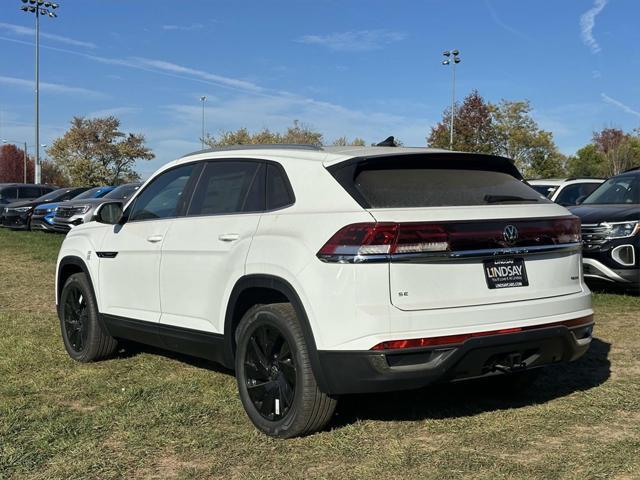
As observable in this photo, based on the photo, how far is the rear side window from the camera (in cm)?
375

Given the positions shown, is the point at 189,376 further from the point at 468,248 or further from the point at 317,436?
the point at 468,248

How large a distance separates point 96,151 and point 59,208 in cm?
4416

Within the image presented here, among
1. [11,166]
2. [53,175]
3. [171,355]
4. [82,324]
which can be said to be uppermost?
[11,166]

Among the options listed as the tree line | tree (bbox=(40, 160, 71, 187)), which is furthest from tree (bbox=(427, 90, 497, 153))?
tree (bbox=(40, 160, 71, 187))

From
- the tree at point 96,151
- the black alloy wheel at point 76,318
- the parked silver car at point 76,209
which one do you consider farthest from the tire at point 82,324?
the tree at point 96,151

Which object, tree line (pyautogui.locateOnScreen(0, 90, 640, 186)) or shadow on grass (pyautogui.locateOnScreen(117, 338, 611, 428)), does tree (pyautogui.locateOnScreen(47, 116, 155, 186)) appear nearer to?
tree line (pyautogui.locateOnScreen(0, 90, 640, 186))

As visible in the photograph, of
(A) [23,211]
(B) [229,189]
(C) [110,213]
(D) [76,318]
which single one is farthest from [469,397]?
(A) [23,211]

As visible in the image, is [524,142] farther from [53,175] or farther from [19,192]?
[53,175]

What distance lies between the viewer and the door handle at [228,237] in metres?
4.25

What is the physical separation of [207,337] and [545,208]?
2.24 m

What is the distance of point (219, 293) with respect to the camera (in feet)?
14.2

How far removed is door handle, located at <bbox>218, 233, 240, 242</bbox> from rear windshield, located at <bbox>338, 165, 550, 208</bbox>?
87 cm

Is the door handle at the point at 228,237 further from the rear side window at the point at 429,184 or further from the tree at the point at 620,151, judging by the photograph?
the tree at the point at 620,151

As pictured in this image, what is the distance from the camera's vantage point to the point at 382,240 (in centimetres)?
350
